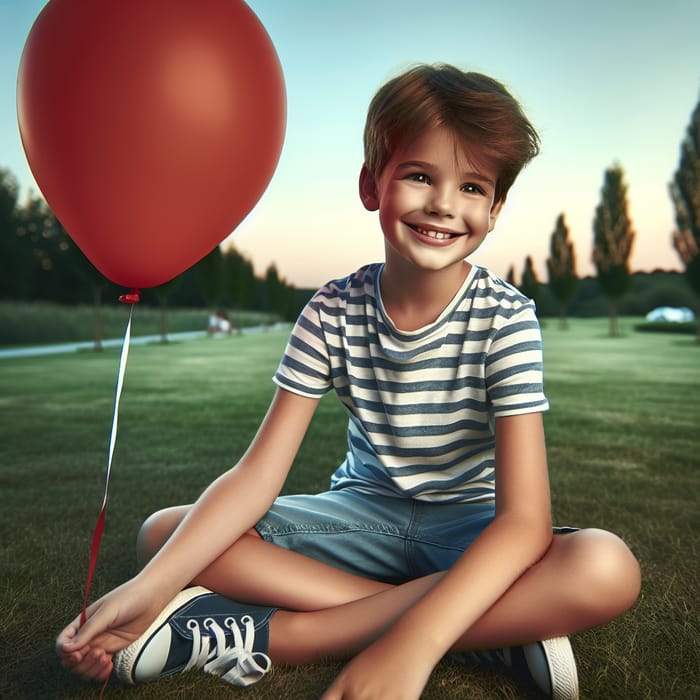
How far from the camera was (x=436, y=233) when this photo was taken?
4.53 feet

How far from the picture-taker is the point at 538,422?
1344 millimetres

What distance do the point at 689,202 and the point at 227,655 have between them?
20889 millimetres

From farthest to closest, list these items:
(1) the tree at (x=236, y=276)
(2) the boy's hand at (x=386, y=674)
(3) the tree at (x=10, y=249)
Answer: (1) the tree at (x=236, y=276), (3) the tree at (x=10, y=249), (2) the boy's hand at (x=386, y=674)

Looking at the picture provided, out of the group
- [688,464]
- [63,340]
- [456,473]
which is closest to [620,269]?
[63,340]

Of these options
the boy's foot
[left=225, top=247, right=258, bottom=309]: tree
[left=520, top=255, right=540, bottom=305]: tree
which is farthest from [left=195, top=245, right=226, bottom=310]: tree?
the boy's foot

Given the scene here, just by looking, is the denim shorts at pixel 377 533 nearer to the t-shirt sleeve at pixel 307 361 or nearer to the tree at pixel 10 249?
the t-shirt sleeve at pixel 307 361

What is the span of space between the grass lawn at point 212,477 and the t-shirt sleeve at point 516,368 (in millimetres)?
492

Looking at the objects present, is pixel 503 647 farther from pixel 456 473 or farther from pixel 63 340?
pixel 63 340

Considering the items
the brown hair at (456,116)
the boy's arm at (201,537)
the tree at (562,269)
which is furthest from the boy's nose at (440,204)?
the tree at (562,269)

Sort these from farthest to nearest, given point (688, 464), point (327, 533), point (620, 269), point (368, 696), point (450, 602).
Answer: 1. point (620, 269)
2. point (688, 464)
3. point (327, 533)
4. point (450, 602)
5. point (368, 696)

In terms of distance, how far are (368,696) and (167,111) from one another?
42.8 inches

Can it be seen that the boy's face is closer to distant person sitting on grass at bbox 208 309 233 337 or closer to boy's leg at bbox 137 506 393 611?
boy's leg at bbox 137 506 393 611

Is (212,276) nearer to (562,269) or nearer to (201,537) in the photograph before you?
(562,269)

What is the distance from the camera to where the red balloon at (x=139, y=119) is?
142cm
